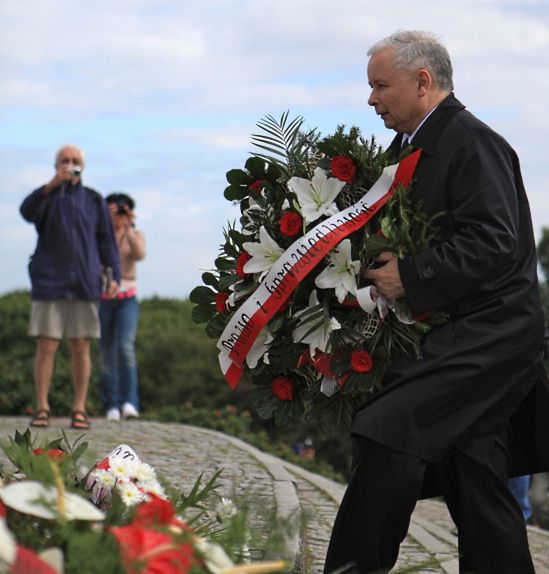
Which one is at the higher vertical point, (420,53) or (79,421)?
(420,53)

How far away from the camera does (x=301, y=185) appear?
4453mm

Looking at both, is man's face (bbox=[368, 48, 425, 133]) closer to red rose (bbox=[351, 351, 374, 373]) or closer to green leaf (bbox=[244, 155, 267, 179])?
green leaf (bbox=[244, 155, 267, 179])

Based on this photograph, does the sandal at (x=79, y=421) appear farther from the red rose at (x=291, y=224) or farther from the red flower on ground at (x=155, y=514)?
the red flower on ground at (x=155, y=514)

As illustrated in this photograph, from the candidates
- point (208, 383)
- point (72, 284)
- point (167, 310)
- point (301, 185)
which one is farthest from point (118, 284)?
point (167, 310)

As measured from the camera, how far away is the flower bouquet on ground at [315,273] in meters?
4.29

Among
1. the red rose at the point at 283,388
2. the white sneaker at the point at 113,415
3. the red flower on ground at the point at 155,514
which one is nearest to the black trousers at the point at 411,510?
the red rose at the point at 283,388

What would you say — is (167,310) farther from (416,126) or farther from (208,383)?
(416,126)

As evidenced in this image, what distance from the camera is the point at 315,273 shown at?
441 cm

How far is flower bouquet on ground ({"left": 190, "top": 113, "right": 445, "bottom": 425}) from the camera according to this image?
4.29 meters

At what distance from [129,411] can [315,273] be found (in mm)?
7807

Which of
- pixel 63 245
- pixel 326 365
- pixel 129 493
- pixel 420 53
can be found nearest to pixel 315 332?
pixel 326 365

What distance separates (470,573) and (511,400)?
619mm

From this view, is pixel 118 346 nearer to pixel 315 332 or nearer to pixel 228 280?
pixel 228 280

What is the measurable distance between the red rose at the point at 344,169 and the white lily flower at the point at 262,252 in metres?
0.33
